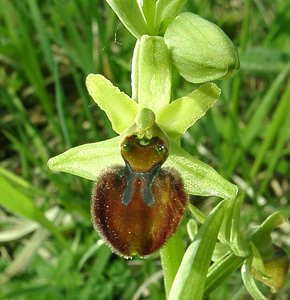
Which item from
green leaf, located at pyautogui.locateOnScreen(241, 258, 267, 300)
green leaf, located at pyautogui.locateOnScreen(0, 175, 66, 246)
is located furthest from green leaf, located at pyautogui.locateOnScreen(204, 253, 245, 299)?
green leaf, located at pyautogui.locateOnScreen(0, 175, 66, 246)

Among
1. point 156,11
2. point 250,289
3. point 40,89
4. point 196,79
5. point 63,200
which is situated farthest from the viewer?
point 40,89

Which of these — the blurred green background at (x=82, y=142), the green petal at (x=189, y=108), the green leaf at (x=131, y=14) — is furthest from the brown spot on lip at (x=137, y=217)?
the blurred green background at (x=82, y=142)

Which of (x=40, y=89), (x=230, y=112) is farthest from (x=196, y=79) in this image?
(x=40, y=89)

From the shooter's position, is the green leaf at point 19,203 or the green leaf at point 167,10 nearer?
the green leaf at point 167,10

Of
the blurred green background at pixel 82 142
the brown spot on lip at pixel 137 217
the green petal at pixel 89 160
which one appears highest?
the green petal at pixel 89 160

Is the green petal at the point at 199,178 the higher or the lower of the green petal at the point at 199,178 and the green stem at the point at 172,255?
the higher

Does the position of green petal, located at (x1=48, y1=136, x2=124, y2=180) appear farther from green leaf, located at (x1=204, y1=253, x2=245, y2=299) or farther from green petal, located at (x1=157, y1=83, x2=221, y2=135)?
green leaf, located at (x1=204, y1=253, x2=245, y2=299)

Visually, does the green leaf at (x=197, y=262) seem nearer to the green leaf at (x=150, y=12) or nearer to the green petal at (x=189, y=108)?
the green petal at (x=189, y=108)

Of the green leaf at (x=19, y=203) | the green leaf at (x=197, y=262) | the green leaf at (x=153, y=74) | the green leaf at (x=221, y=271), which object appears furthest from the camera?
the green leaf at (x=19, y=203)

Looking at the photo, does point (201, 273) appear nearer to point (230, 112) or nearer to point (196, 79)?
point (196, 79)
